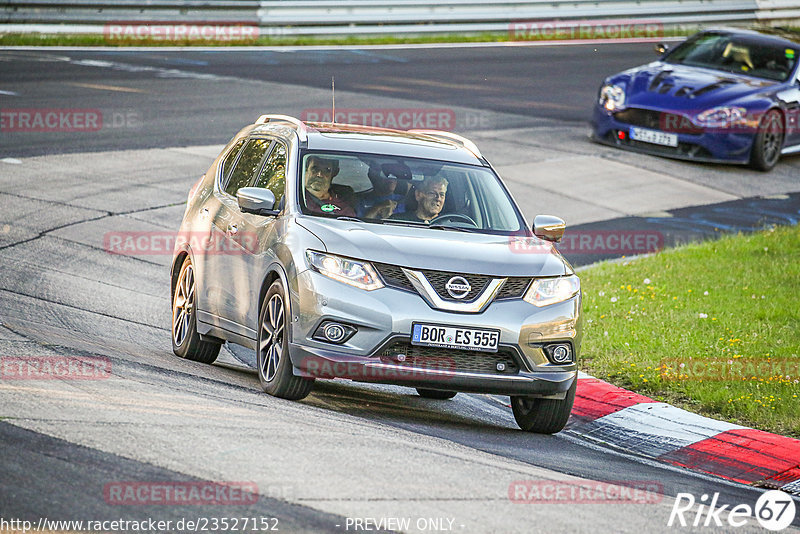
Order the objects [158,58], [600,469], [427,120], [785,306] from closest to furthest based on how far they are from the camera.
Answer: [600,469]
[785,306]
[427,120]
[158,58]

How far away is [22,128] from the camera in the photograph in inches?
691

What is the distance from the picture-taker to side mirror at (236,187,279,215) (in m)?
8.13

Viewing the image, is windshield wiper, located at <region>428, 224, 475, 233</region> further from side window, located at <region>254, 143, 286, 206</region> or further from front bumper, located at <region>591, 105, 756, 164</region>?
front bumper, located at <region>591, 105, 756, 164</region>

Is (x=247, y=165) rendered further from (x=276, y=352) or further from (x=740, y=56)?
(x=740, y=56)

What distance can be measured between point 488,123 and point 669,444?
12.9 meters

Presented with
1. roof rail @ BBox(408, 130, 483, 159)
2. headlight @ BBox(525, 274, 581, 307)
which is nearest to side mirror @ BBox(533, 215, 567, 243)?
headlight @ BBox(525, 274, 581, 307)

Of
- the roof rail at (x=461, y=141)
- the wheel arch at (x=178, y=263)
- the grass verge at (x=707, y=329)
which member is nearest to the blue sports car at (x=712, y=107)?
the grass verge at (x=707, y=329)

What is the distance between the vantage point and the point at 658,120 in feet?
61.7

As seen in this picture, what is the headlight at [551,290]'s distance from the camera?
7.77 m

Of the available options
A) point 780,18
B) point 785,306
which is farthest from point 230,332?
point 780,18

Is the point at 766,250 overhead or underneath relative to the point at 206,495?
underneath

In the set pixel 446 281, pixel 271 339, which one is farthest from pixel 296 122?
pixel 446 281

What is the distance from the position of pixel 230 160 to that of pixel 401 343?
2.79m

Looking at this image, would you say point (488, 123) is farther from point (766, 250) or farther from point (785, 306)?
point (785, 306)
